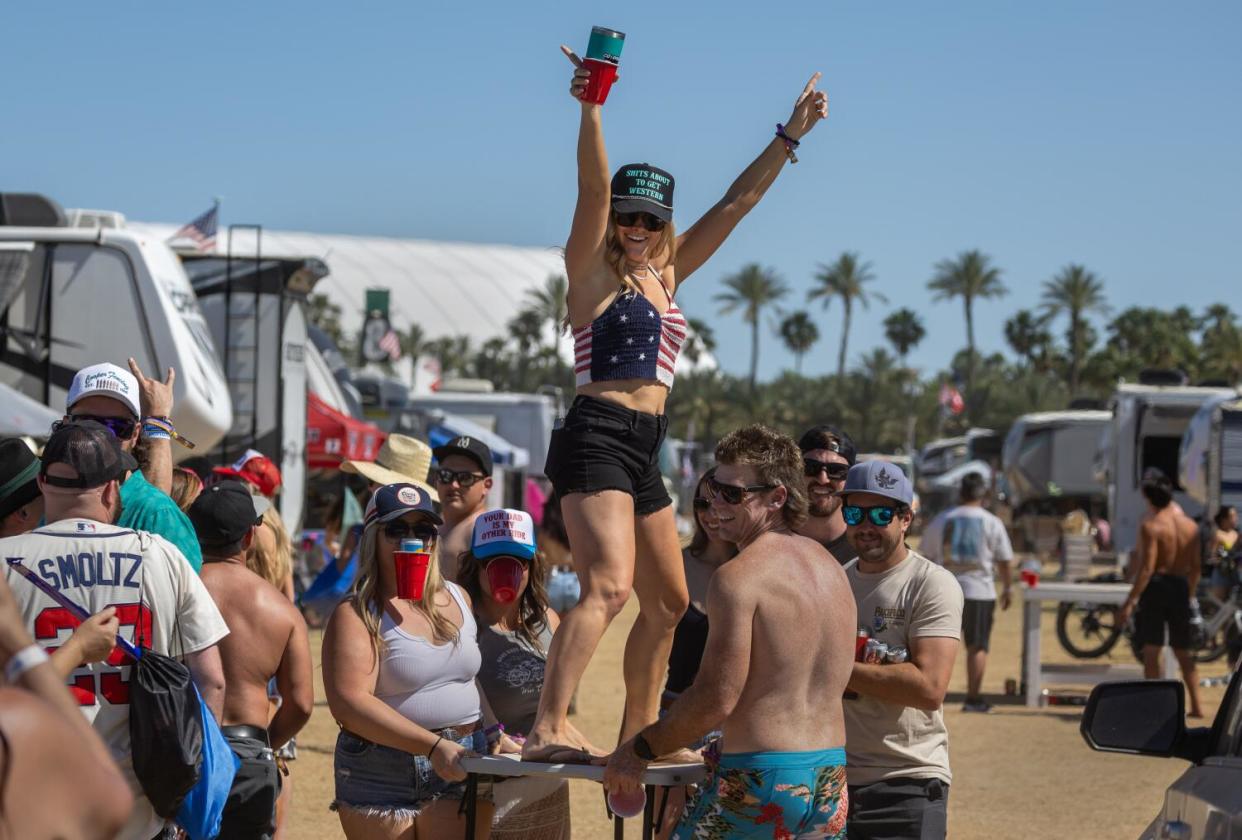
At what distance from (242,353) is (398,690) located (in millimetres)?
12676

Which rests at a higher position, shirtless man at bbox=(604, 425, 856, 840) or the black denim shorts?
the black denim shorts

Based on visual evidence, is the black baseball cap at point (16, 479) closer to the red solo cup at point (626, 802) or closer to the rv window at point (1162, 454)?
the red solo cup at point (626, 802)

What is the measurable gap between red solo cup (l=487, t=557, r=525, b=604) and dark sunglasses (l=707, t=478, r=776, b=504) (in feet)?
6.15

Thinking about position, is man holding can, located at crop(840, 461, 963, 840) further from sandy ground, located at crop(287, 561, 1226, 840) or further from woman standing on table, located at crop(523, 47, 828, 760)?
sandy ground, located at crop(287, 561, 1226, 840)

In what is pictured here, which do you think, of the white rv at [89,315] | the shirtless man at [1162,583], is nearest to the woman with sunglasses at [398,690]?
the white rv at [89,315]

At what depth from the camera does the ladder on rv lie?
17.1 metres

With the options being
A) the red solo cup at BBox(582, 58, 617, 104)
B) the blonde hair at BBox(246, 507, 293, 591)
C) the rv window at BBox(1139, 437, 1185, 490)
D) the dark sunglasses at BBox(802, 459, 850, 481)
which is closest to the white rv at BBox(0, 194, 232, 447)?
the blonde hair at BBox(246, 507, 293, 591)

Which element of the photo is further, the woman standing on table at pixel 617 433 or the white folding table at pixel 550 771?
the woman standing on table at pixel 617 433

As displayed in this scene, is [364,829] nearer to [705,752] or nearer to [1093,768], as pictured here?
[705,752]

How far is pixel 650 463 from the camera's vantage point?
16.8 ft

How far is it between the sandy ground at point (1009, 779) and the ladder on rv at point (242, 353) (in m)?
3.42

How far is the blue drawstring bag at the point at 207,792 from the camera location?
4465 millimetres

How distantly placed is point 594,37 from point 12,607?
9.62ft

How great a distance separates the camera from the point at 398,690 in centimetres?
537
